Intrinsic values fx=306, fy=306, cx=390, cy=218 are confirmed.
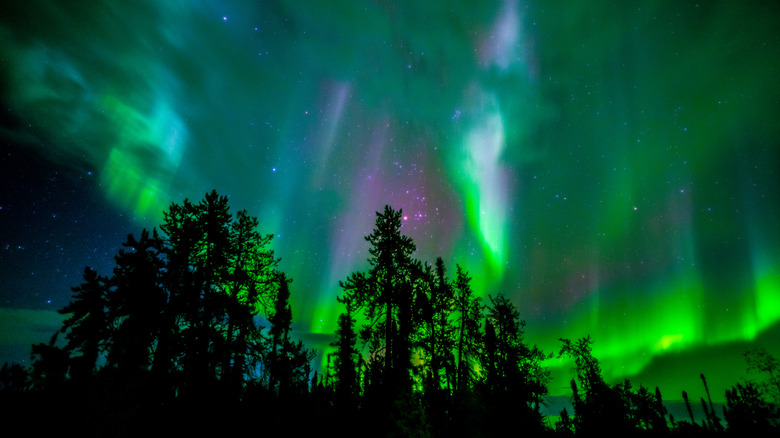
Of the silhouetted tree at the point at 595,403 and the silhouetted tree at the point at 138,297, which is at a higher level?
the silhouetted tree at the point at 138,297

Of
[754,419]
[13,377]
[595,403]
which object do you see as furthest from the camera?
[754,419]

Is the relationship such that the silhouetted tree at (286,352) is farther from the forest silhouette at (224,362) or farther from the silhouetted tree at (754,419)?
the silhouetted tree at (754,419)

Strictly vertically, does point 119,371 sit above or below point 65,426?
above

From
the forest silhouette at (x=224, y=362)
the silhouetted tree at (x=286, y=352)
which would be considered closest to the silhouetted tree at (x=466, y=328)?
the forest silhouette at (x=224, y=362)

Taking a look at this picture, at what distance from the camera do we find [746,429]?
29.8 metres

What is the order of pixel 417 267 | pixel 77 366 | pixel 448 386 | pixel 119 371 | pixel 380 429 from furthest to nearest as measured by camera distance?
pixel 448 386 < pixel 417 267 < pixel 380 429 < pixel 77 366 < pixel 119 371

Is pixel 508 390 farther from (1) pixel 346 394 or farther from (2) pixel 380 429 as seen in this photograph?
(1) pixel 346 394

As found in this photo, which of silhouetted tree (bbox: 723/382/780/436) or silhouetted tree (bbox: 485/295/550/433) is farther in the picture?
silhouetted tree (bbox: 723/382/780/436)

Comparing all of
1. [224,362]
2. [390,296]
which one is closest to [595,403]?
[390,296]

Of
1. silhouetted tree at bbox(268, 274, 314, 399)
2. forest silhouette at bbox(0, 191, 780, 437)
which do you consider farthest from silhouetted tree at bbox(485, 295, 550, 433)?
silhouetted tree at bbox(268, 274, 314, 399)

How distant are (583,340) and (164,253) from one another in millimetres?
35313

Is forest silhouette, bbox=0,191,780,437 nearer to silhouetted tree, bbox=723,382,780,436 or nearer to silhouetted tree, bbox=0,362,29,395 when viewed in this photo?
silhouetted tree, bbox=0,362,29,395

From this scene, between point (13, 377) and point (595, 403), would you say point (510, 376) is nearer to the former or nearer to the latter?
point (595, 403)

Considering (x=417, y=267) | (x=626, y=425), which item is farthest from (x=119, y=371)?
(x=626, y=425)
